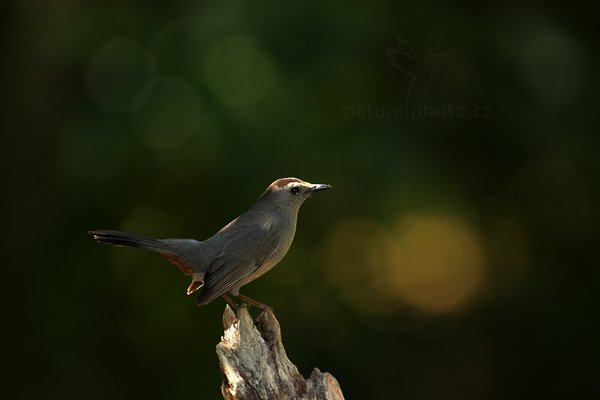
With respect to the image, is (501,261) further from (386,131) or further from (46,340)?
(46,340)

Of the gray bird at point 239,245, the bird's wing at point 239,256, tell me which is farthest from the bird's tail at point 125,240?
the bird's wing at point 239,256

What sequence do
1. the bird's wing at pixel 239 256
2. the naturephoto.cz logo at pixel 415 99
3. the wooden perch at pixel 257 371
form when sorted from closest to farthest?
the wooden perch at pixel 257 371
the bird's wing at pixel 239 256
the naturephoto.cz logo at pixel 415 99

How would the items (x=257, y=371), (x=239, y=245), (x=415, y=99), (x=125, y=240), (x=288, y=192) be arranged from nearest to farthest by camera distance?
(x=257, y=371)
(x=125, y=240)
(x=239, y=245)
(x=288, y=192)
(x=415, y=99)

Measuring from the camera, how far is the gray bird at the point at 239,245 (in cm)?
501

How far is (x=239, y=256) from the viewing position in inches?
201

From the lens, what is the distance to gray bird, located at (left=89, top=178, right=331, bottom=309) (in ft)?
16.4

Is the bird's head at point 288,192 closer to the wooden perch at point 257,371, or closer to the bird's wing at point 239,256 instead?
the bird's wing at point 239,256

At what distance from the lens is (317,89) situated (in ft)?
23.6

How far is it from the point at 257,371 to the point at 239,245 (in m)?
0.91

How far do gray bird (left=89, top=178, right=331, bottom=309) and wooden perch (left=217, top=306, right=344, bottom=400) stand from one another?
32 cm
